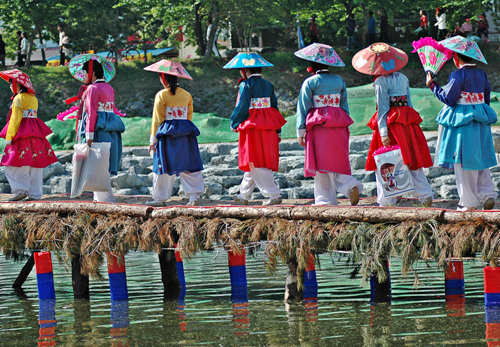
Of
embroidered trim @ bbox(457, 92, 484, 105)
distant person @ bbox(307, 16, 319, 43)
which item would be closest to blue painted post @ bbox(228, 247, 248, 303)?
embroidered trim @ bbox(457, 92, 484, 105)

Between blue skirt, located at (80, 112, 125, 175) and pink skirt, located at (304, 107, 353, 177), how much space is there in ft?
7.55

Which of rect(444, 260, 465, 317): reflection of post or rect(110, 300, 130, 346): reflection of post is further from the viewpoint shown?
rect(444, 260, 465, 317): reflection of post

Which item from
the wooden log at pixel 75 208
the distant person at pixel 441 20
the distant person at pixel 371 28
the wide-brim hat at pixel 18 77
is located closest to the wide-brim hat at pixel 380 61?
the wooden log at pixel 75 208

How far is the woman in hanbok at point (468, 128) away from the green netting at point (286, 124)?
32.7 feet

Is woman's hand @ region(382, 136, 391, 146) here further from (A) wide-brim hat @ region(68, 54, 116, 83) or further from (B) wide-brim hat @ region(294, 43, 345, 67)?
(A) wide-brim hat @ region(68, 54, 116, 83)

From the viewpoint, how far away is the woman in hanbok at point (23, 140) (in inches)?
400

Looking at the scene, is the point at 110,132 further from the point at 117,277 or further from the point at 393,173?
the point at 393,173

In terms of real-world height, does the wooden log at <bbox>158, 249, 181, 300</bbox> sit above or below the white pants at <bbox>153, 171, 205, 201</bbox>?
below

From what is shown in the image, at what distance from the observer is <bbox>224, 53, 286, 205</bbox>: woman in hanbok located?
8.95 meters

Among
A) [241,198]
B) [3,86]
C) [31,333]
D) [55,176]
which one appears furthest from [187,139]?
[3,86]

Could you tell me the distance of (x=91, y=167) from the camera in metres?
9.20

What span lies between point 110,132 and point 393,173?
3.25m

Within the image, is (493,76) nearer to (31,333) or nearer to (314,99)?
(314,99)

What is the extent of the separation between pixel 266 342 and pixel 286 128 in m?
12.4
